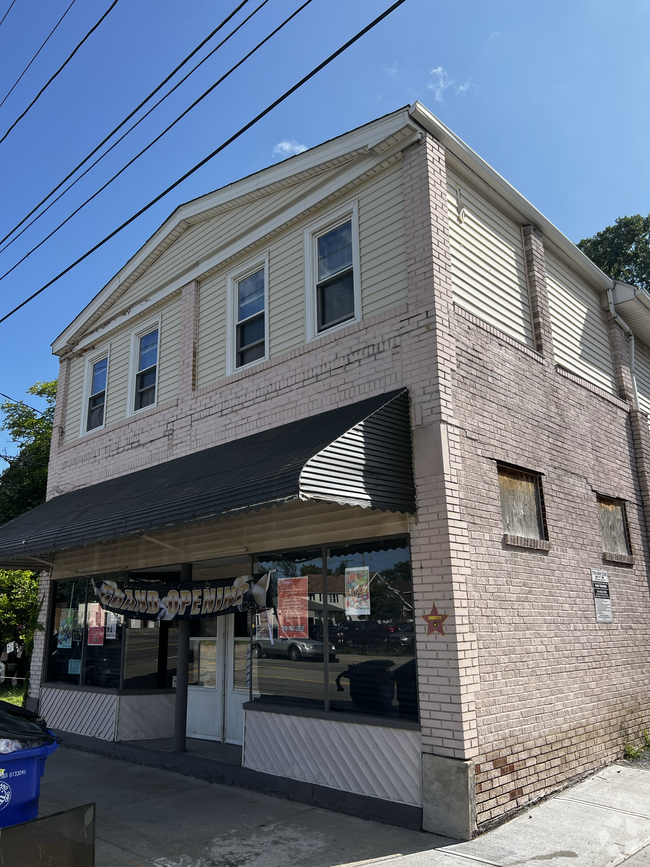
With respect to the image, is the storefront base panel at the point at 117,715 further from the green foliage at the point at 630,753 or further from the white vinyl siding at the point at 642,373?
the white vinyl siding at the point at 642,373

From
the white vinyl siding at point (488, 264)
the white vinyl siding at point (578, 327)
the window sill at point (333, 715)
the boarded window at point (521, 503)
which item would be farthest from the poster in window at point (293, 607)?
the white vinyl siding at point (578, 327)

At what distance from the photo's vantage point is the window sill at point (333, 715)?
6.61m

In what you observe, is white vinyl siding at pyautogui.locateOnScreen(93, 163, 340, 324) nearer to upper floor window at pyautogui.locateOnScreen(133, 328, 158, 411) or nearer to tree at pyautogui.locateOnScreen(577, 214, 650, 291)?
upper floor window at pyautogui.locateOnScreen(133, 328, 158, 411)

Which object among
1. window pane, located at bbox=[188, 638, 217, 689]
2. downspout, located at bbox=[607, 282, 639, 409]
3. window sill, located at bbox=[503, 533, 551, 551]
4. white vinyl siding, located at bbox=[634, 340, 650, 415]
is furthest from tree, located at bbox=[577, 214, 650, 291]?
window pane, located at bbox=[188, 638, 217, 689]

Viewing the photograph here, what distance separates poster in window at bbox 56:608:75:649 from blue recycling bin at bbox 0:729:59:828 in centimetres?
720

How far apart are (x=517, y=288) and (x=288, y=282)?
316 cm

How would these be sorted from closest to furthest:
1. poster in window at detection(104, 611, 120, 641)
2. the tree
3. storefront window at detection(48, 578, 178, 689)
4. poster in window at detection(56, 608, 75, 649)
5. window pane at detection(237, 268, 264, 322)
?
window pane at detection(237, 268, 264, 322)
storefront window at detection(48, 578, 178, 689)
poster in window at detection(104, 611, 120, 641)
poster in window at detection(56, 608, 75, 649)
the tree

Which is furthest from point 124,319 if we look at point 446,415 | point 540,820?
point 540,820

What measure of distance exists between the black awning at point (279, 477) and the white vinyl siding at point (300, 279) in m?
1.38

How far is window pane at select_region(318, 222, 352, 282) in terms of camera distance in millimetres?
8820

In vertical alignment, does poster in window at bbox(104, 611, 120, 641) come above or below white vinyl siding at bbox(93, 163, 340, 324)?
below

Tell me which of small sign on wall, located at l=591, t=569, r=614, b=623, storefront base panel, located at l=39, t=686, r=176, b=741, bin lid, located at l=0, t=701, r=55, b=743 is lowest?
storefront base panel, located at l=39, t=686, r=176, b=741

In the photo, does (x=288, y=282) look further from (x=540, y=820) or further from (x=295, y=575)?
(x=540, y=820)

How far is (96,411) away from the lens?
44.2 feet
